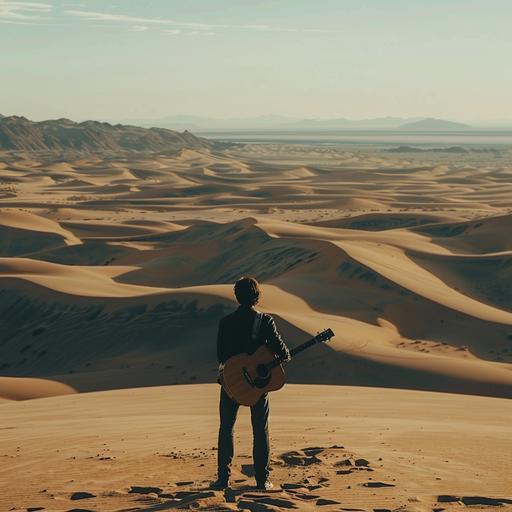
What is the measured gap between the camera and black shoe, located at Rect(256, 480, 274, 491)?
23.0 ft

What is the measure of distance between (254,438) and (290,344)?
13.7m

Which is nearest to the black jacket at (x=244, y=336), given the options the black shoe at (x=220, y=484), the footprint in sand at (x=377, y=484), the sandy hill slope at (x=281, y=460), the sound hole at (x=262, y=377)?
the sound hole at (x=262, y=377)

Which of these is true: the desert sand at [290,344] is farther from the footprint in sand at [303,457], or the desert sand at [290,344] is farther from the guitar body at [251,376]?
the guitar body at [251,376]

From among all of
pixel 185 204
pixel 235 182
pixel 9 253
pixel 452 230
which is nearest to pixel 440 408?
pixel 452 230

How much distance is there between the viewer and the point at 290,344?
823 inches

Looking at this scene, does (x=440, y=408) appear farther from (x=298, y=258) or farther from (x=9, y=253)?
(x=9, y=253)

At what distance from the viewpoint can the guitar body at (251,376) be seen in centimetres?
715

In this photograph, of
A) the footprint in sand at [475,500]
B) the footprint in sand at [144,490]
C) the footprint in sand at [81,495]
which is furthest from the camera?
the footprint in sand at [144,490]

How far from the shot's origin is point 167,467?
26.0 ft

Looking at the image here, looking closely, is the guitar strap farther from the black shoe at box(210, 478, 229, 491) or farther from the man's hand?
the black shoe at box(210, 478, 229, 491)

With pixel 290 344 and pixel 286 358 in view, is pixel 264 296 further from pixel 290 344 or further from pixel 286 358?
pixel 286 358

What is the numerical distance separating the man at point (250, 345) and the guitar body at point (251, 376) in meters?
0.06

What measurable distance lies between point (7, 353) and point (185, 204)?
51.5 meters

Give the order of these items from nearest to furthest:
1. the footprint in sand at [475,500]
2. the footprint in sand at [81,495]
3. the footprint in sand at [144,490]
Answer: the footprint in sand at [475,500] < the footprint in sand at [81,495] < the footprint in sand at [144,490]
